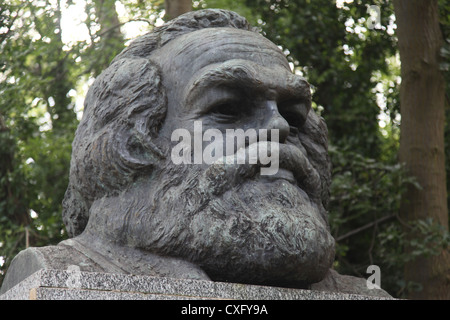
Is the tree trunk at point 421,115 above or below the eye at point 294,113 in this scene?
below

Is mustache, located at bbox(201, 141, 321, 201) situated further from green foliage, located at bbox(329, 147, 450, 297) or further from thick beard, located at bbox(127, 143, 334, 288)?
green foliage, located at bbox(329, 147, 450, 297)

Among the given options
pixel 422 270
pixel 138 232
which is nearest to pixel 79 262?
pixel 138 232

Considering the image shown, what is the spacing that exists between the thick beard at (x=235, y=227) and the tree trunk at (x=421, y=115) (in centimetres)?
332

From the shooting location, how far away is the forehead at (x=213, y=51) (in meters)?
4.80

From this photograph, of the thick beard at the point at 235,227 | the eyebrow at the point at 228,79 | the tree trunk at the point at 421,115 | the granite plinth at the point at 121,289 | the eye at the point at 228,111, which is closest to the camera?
the granite plinth at the point at 121,289

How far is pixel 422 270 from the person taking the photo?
298 inches

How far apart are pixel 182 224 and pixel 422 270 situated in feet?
12.7

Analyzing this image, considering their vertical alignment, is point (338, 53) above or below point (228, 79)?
below

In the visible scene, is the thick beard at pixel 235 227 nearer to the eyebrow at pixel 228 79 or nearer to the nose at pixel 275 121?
the nose at pixel 275 121

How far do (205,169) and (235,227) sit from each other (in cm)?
40
